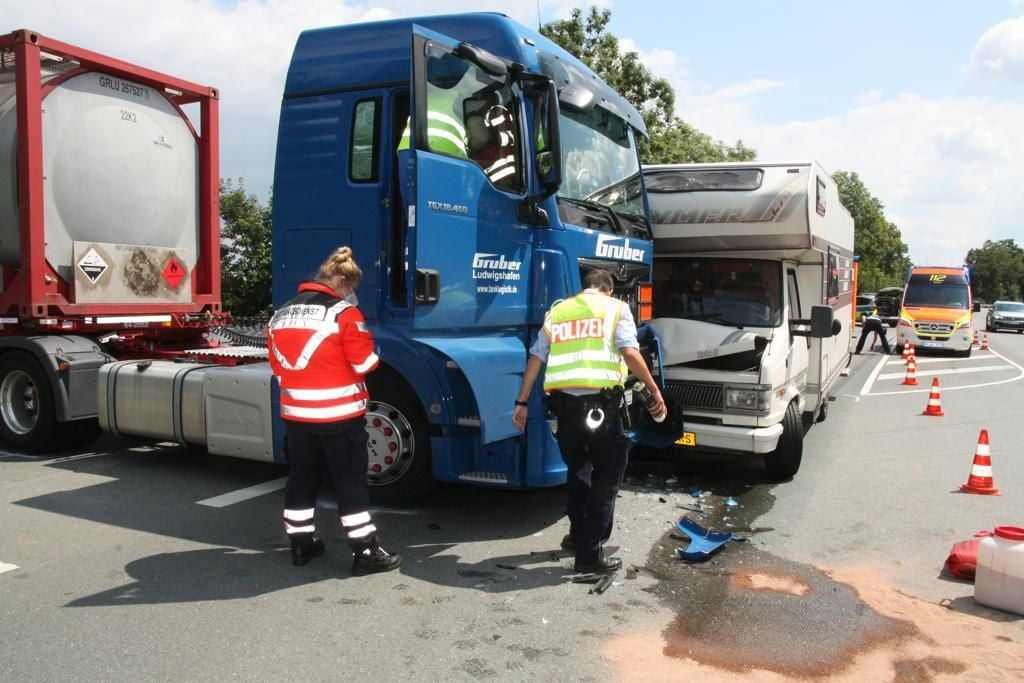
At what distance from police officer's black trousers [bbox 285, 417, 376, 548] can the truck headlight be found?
3.34 meters

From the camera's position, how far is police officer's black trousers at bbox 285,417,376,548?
4.62 meters

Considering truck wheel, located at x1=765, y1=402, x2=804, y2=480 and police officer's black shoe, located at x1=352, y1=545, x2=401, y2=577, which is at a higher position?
truck wheel, located at x1=765, y1=402, x2=804, y2=480

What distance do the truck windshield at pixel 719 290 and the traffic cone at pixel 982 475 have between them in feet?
6.64

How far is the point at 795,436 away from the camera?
709 cm

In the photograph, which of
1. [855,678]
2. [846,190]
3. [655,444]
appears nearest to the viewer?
[855,678]

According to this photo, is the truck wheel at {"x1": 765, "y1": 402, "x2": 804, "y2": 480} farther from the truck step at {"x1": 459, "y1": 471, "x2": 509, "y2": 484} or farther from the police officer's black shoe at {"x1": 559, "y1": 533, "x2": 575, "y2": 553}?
the truck step at {"x1": 459, "y1": 471, "x2": 509, "y2": 484}

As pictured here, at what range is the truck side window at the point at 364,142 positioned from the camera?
214 inches

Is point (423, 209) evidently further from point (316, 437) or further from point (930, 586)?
point (930, 586)

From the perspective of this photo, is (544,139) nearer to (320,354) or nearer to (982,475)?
(320,354)

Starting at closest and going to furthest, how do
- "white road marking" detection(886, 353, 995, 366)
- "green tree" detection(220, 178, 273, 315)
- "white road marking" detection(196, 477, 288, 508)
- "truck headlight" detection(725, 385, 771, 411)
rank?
"white road marking" detection(196, 477, 288, 508) < "truck headlight" detection(725, 385, 771, 411) < "green tree" detection(220, 178, 273, 315) < "white road marking" detection(886, 353, 995, 366)

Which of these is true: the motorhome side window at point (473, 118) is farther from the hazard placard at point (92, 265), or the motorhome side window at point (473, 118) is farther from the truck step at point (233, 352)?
the hazard placard at point (92, 265)

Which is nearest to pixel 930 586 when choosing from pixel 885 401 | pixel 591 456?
pixel 591 456

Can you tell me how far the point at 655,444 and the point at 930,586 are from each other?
238cm

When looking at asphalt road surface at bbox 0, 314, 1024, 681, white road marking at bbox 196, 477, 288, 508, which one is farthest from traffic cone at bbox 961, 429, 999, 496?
white road marking at bbox 196, 477, 288, 508
